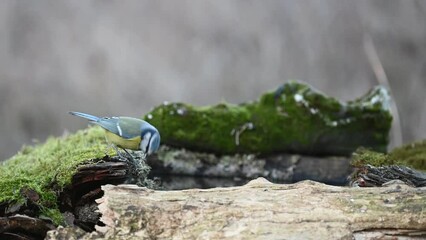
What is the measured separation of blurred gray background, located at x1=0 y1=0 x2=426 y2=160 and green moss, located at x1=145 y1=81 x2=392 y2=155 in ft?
12.2

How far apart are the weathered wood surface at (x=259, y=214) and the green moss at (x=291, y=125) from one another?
7.25 ft

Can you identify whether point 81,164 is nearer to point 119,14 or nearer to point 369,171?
point 369,171

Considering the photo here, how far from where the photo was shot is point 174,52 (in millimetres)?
8734

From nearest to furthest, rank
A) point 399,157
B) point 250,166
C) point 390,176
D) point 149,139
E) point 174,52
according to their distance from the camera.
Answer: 1. point 390,176
2. point 149,139
3. point 399,157
4. point 250,166
5. point 174,52

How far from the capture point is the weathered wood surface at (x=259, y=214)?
6.36 feet

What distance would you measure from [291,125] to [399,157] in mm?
862

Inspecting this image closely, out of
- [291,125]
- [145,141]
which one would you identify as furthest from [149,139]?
[291,125]

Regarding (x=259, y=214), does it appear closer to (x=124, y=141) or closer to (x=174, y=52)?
(x=124, y=141)

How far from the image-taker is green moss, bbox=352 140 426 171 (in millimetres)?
2711

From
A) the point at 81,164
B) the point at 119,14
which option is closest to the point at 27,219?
the point at 81,164

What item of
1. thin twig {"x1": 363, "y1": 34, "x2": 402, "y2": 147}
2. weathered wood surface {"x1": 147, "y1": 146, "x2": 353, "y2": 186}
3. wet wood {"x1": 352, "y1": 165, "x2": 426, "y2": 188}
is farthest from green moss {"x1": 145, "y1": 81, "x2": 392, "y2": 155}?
thin twig {"x1": 363, "y1": 34, "x2": 402, "y2": 147}

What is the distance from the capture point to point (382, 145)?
4539 millimetres

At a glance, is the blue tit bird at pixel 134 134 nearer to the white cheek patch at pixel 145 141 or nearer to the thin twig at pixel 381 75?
the white cheek patch at pixel 145 141

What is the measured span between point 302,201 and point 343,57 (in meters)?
6.58
